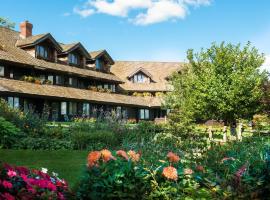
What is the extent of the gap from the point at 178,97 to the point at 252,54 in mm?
10832

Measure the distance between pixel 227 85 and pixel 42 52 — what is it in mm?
21239

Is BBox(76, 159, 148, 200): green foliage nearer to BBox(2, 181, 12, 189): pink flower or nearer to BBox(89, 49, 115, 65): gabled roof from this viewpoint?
BBox(2, 181, 12, 189): pink flower

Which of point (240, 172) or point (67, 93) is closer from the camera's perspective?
point (240, 172)

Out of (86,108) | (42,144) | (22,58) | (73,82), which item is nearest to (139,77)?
(86,108)

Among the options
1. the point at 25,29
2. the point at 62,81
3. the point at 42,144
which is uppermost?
the point at 25,29

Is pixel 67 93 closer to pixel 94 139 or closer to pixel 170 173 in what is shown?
Answer: pixel 94 139

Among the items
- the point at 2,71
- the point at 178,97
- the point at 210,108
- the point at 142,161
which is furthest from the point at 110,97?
the point at 142,161

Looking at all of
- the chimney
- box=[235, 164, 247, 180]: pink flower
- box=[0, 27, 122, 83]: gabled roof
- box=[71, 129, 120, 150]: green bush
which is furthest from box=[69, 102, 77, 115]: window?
box=[235, 164, 247, 180]: pink flower

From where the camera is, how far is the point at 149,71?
6131 cm

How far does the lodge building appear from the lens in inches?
1355

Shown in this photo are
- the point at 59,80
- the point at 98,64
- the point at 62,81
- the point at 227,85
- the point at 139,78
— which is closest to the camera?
the point at 227,85

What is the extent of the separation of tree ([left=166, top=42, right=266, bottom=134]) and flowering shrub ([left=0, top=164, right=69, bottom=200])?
2048 cm

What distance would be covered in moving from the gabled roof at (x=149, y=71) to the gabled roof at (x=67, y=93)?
8.39 feet

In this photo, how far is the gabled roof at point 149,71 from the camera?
56625mm
